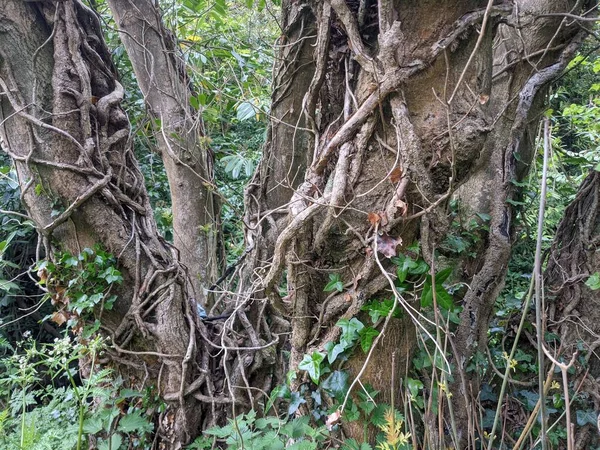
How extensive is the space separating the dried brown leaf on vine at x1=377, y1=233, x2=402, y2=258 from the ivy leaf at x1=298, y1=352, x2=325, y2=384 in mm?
329

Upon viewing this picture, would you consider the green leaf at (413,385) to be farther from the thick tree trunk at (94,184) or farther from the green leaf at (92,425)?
the green leaf at (92,425)

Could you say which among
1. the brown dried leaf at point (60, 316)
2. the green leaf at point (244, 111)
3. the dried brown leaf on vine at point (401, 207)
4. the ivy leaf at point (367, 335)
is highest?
the green leaf at point (244, 111)

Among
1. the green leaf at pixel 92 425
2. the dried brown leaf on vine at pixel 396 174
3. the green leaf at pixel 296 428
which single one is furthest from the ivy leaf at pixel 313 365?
the green leaf at pixel 92 425

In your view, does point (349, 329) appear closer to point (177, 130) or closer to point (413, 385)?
point (413, 385)

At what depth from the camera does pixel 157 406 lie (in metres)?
1.38

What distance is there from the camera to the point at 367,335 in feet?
3.22

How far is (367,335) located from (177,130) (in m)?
1.45

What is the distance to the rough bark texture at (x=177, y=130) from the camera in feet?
6.02

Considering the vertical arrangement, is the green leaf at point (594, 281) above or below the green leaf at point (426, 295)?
below

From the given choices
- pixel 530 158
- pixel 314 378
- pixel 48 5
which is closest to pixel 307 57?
pixel 48 5

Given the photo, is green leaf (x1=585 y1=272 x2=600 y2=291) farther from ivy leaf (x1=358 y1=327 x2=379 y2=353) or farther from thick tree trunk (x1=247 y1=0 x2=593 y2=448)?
ivy leaf (x1=358 y1=327 x2=379 y2=353)

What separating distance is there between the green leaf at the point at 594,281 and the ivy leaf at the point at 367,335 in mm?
912

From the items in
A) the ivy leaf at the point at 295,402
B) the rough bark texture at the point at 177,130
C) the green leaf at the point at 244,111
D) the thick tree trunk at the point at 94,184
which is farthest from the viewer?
the green leaf at the point at 244,111

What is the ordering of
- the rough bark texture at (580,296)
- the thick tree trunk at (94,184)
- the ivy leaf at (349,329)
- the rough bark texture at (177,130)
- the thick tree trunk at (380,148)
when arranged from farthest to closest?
1. the rough bark texture at (177,130)
2. the rough bark texture at (580,296)
3. the thick tree trunk at (94,184)
4. the ivy leaf at (349,329)
5. the thick tree trunk at (380,148)
